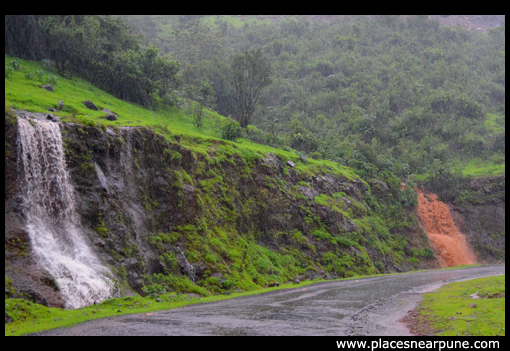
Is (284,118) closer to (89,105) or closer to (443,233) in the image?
(443,233)

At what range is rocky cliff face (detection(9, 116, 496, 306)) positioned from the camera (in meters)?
28.2

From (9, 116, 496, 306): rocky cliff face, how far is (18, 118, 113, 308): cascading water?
582 millimetres

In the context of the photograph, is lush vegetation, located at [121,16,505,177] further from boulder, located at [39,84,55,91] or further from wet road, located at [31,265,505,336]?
wet road, located at [31,265,505,336]

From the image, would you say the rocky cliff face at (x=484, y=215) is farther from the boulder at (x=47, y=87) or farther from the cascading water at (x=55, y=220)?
the boulder at (x=47, y=87)

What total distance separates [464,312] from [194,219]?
21447mm

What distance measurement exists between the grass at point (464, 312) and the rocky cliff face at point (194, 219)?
1431 cm

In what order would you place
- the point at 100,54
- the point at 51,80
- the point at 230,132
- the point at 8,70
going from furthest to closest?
1. the point at 100,54
2. the point at 230,132
3. the point at 51,80
4. the point at 8,70

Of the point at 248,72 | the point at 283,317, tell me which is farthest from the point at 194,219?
the point at 248,72

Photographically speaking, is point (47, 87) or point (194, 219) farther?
point (47, 87)

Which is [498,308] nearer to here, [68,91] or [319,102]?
[68,91]

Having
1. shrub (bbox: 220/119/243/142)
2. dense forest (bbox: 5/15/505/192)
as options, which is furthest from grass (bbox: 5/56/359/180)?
dense forest (bbox: 5/15/505/192)

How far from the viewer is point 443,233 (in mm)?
70500

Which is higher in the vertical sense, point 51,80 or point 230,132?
point 51,80

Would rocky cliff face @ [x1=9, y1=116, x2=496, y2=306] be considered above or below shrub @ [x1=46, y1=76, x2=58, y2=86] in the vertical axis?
below
